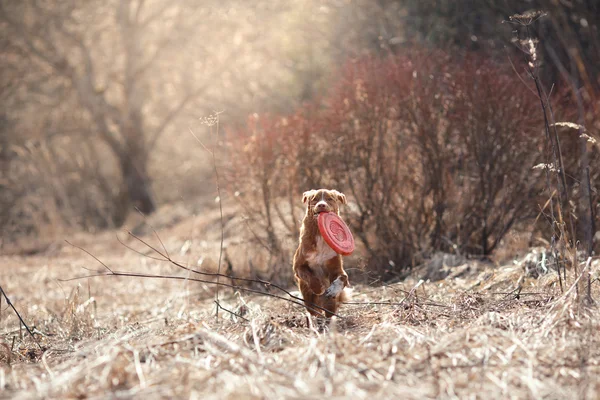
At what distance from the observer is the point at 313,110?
8.69 meters

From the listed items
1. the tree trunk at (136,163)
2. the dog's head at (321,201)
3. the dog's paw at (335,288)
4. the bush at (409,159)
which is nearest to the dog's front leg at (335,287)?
the dog's paw at (335,288)

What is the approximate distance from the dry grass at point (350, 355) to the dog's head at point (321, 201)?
768 millimetres

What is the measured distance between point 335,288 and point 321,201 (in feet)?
2.03

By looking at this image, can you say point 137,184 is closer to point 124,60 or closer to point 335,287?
point 124,60

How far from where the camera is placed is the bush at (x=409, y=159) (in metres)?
7.84

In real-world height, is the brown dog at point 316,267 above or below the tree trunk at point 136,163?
above

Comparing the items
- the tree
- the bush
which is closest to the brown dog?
the bush

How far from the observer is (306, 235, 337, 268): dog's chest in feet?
16.5

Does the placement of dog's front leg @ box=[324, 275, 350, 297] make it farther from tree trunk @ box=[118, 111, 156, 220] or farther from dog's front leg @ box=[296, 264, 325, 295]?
tree trunk @ box=[118, 111, 156, 220]

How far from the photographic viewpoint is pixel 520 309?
15.0 ft

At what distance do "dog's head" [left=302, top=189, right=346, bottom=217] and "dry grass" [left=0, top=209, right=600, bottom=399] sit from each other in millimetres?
768

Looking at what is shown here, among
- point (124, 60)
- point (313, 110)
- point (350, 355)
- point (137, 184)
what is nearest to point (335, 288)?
point (350, 355)

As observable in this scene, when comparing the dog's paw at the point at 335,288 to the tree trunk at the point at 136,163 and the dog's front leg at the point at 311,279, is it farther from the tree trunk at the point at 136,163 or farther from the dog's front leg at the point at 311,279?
the tree trunk at the point at 136,163

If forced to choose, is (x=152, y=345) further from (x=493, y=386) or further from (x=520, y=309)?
(x=520, y=309)
